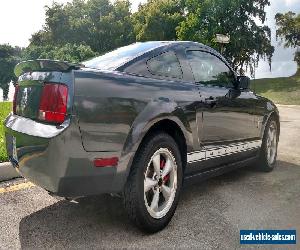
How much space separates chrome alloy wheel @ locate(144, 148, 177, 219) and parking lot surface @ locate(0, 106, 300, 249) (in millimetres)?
198

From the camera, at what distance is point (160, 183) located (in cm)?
336

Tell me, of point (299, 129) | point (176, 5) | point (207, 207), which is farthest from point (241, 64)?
point (207, 207)

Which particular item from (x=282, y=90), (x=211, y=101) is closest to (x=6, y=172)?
(x=211, y=101)

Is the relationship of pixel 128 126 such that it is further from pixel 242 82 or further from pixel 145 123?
pixel 242 82

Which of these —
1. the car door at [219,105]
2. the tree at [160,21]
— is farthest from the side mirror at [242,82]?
the tree at [160,21]

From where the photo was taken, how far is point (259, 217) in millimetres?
3670

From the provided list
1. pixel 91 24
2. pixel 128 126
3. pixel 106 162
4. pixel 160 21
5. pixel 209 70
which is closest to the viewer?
pixel 106 162

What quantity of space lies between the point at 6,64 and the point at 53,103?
2737 inches

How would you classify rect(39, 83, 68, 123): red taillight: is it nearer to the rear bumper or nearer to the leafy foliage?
the rear bumper

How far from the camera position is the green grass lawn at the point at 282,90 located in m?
28.1

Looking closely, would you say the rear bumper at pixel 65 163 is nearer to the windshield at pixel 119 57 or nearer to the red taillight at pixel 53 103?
the red taillight at pixel 53 103

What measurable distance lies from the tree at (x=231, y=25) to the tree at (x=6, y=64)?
3513cm

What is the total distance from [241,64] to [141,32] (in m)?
12.1

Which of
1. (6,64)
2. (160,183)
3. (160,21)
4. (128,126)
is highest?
(160,21)
